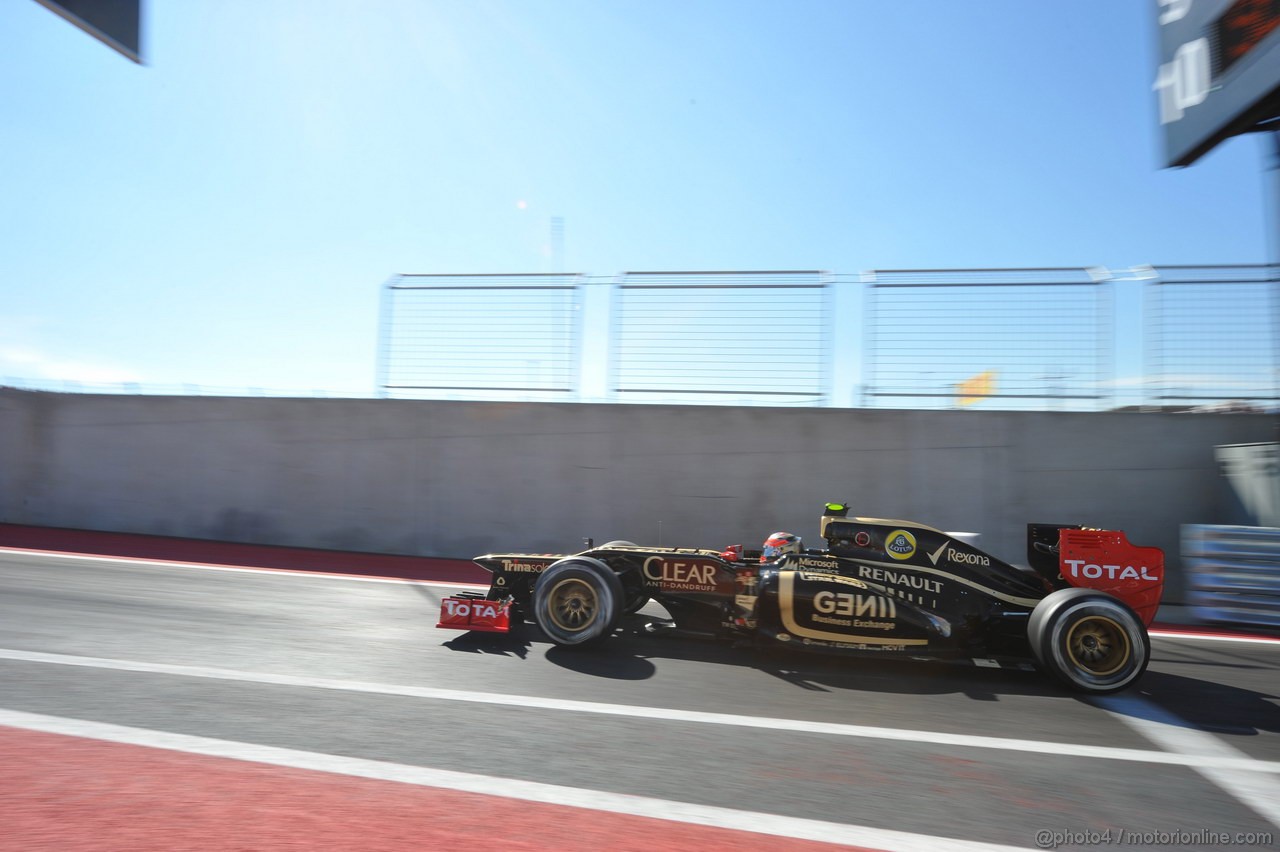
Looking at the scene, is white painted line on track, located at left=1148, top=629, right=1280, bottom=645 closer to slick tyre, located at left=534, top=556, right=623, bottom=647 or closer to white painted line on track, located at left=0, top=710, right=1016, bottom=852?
slick tyre, located at left=534, top=556, right=623, bottom=647

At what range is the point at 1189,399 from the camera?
962 cm

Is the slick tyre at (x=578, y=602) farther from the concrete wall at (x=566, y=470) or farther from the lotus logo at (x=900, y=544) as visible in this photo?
the concrete wall at (x=566, y=470)

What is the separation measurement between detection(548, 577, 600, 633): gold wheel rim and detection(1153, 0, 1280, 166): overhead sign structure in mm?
9368

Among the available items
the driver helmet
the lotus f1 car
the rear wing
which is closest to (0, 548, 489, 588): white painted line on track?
the lotus f1 car

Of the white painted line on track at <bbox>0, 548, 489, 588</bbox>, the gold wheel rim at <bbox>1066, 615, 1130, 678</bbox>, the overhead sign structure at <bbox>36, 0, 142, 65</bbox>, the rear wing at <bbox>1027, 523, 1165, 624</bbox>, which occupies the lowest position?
the white painted line on track at <bbox>0, 548, 489, 588</bbox>

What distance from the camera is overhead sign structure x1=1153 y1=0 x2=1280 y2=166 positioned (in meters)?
8.47

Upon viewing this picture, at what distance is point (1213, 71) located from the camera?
9.34 metres

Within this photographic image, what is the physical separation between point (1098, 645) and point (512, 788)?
4.28m

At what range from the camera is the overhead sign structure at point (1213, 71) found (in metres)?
8.47

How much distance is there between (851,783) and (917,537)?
8.70 ft

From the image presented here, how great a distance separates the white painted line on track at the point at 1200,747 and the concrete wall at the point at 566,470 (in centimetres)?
539

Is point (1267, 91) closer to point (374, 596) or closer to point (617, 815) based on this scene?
point (617, 815)

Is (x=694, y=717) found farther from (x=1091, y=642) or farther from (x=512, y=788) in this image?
(x=1091, y=642)

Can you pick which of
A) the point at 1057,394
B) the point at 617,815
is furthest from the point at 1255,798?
the point at 1057,394
